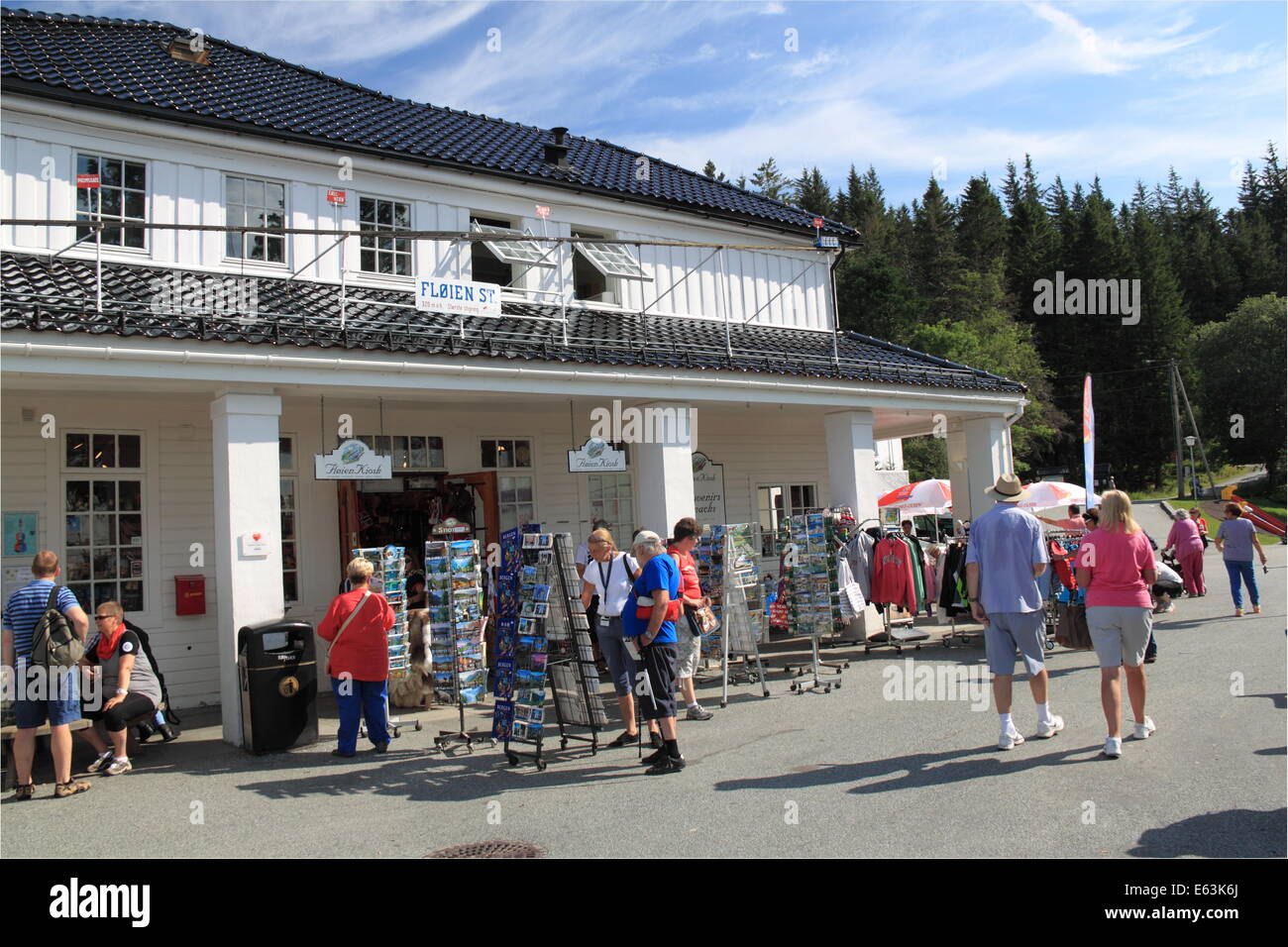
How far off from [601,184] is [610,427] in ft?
15.9

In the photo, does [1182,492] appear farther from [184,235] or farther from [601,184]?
[184,235]

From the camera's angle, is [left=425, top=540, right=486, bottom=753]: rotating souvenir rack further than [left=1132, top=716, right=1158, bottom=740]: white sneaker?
Yes

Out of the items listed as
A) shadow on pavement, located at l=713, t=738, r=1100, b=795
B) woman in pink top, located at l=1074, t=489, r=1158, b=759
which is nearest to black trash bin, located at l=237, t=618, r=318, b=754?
shadow on pavement, located at l=713, t=738, r=1100, b=795

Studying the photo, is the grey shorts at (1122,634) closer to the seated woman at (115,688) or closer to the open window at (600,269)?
the seated woman at (115,688)

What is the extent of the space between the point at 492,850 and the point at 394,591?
5048 millimetres

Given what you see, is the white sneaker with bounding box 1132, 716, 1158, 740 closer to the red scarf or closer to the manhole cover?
the manhole cover

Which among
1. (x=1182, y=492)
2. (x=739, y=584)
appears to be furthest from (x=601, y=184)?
(x=1182, y=492)

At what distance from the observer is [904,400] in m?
15.0

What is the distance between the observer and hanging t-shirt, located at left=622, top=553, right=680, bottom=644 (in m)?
7.32

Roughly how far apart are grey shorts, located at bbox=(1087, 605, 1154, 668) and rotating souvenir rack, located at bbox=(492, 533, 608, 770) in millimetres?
3846

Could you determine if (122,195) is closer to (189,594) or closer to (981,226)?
(189,594)

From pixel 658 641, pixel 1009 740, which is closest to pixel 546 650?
pixel 658 641

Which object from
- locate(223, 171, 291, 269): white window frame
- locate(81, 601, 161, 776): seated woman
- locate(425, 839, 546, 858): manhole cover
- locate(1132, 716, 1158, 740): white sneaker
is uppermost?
locate(223, 171, 291, 269): white window frame

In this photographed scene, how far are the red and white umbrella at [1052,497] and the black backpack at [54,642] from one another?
14.7m
